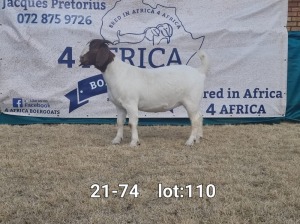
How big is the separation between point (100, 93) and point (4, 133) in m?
1.68

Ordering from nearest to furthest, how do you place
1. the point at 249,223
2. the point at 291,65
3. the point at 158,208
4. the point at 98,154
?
the point at 249,223 → the point at 158,208 → the point at 98,154 → the point at 291,65

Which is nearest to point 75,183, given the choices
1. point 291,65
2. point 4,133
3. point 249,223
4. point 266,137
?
point 249,223

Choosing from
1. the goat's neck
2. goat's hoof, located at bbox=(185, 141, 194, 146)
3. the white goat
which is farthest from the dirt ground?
the goat's neck

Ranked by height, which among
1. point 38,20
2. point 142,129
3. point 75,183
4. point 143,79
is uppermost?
point 38,20

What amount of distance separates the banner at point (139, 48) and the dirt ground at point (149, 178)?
0.96m

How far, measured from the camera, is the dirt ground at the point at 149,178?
355cm

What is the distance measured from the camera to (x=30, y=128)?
24.4ft

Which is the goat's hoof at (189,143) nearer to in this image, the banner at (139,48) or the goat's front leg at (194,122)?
the goat's front leg at (194,122)

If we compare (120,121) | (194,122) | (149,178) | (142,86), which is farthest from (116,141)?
(149,178)

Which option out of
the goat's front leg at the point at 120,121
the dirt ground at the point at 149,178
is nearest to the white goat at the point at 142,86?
the goat's front leg at the point at 120,121

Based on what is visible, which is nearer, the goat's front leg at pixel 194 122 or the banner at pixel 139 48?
the goat's front leg at pixel 194 122

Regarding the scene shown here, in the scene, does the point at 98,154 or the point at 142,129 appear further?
the point at 142,129

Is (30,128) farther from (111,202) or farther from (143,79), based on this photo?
(111,202)

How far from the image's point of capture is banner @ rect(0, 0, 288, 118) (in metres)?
7.64
